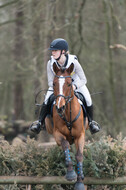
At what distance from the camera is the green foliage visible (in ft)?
18.2

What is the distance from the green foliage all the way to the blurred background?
1084 mm

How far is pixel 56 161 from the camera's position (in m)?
5.66

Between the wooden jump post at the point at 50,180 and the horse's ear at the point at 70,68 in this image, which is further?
the wooden jump post at the point at 50,180

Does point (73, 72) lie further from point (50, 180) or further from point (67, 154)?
point (50, 180)

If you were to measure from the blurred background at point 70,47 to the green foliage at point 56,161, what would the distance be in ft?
3.56

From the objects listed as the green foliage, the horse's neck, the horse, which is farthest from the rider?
the green foliage

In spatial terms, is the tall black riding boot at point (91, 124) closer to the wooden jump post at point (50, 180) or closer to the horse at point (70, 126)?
the horse at point (70, 126)

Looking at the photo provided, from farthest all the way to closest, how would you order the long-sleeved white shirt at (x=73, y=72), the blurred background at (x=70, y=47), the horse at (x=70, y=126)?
1. the blurred background at (x=70, y=47)
2. the long-sleeved white shirt at (x=73, y=72)
3. the horse at (x=70, y=126)

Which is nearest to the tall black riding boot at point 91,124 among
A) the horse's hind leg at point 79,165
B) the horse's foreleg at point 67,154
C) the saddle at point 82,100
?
the saddle at point 82,100

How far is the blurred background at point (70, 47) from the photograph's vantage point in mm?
9047

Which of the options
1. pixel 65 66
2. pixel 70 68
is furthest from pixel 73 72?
pixel 70 68

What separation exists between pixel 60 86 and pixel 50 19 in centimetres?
474

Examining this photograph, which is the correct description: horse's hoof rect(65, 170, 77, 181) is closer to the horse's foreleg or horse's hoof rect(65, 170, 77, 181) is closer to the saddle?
the horse's foreleg

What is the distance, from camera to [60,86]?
4.48 m
